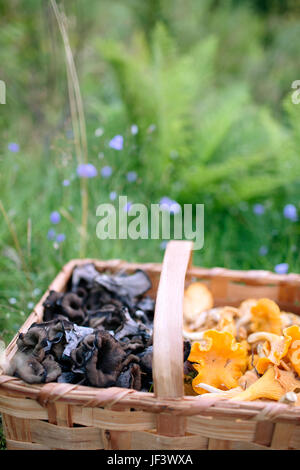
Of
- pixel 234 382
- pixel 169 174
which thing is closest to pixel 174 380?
pixel 234 382

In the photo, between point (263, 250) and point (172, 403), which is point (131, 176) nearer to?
point (263, 250)

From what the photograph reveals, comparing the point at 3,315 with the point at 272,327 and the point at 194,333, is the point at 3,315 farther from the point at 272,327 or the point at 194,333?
the point at 272,327

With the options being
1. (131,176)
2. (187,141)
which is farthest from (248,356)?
(187,141)

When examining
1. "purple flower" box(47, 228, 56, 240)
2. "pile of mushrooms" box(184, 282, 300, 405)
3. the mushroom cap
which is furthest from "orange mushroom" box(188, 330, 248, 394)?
"purple flower" box(47, 228, 56, 240)

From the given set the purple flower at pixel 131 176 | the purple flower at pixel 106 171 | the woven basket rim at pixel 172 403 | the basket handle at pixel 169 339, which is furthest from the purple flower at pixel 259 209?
the woven basket rim at pixel 172 403

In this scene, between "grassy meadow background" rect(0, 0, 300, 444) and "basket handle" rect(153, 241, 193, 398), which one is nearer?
"basket handle" rect(153, 241, 193, 398)

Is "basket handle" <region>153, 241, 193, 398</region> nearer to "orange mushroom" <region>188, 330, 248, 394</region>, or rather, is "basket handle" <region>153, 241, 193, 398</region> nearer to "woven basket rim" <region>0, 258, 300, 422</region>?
"woven basket rim" <region>0, 258, 300, 422</region>

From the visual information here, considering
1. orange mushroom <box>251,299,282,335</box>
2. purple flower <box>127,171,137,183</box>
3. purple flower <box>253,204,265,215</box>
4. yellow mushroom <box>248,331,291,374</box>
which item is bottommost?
yellow mushroom <box>248,331,291,374</box>
